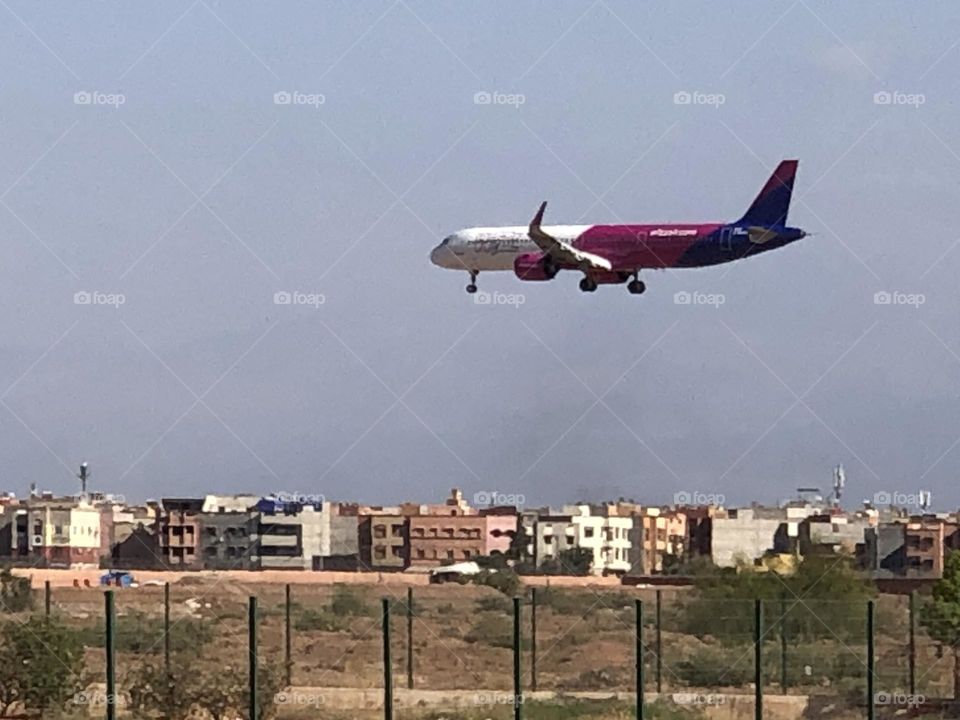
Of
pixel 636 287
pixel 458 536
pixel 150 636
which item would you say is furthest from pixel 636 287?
pixel 458 536

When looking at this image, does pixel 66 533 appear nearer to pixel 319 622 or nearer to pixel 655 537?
pixel 655 537

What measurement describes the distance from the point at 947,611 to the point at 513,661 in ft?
32.6

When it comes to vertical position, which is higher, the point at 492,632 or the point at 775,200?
the point at 775,200

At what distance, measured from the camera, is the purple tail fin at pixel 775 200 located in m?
71.2

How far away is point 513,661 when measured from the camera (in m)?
31.1

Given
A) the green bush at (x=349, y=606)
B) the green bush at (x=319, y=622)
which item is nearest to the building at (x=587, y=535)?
the green bush at (x=349, y=606)

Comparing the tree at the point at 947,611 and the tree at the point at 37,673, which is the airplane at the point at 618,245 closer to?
the tree at the point at 947,611

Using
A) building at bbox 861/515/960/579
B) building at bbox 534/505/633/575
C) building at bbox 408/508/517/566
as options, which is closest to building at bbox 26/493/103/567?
building at bbox 408/508/517/566

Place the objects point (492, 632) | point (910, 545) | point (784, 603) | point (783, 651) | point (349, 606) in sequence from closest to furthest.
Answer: point (783, 651), point (784, 603), point (492, 632), point (349, 606), point (910, 545)

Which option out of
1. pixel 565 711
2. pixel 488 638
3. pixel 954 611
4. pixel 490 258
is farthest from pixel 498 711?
pixel 490 258

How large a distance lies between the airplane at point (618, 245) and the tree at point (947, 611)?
25937mm

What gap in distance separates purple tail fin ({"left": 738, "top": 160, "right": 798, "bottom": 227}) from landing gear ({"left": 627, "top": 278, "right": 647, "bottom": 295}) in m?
4.09

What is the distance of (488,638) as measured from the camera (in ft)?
160

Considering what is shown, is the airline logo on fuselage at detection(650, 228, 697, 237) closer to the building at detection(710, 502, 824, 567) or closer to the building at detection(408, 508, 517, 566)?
the building at detection(710, 502, 824, 567)
